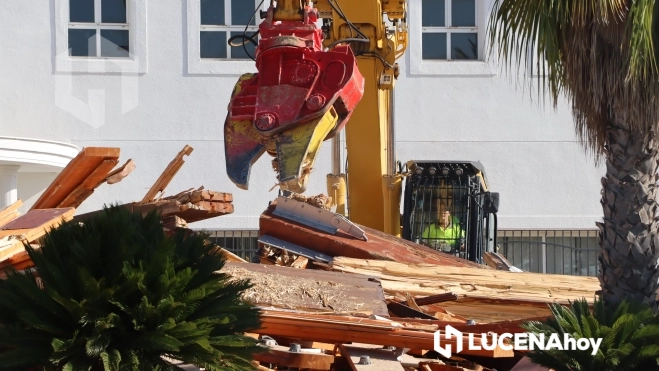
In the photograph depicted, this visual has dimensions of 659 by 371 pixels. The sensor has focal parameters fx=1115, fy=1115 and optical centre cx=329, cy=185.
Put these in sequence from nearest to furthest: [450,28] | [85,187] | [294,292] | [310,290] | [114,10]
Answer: [294,292]
[310,290]
[85,187]
[114,10]
[450,28]

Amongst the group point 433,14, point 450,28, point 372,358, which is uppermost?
point 433,14

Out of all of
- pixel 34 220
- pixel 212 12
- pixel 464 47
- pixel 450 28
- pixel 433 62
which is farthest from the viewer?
pixel 464 47

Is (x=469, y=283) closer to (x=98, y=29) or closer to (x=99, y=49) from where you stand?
(x=99, y=49)

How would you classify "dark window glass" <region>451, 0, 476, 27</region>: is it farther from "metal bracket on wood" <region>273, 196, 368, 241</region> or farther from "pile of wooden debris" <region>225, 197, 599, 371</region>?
"metal bracket on wood" <region>273, 196, 368, 241</region>

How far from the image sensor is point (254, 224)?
2588 cm

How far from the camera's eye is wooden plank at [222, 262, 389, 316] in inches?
303

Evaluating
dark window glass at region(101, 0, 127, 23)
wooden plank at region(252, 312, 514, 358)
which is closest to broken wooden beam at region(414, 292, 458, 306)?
wooden plank at region(252, 312, 514, 358)

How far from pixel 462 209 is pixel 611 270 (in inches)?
297

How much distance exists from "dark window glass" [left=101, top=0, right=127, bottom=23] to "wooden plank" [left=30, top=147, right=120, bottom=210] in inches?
593

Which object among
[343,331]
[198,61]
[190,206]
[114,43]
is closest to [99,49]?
[114,43]

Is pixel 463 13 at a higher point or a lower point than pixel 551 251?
higher

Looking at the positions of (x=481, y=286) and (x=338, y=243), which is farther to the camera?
(x=338, y=243)

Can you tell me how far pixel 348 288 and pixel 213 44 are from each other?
18449 mm

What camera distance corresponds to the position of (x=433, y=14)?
1049 inches
